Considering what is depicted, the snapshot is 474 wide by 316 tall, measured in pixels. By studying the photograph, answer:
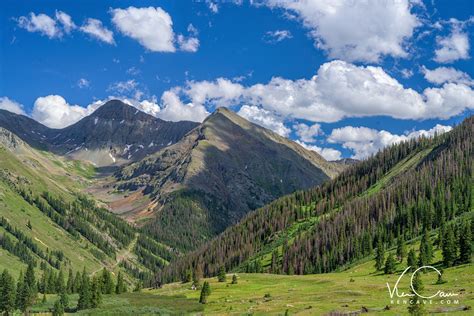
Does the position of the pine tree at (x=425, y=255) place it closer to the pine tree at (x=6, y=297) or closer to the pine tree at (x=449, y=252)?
the pine tree at (x=449, y=252)

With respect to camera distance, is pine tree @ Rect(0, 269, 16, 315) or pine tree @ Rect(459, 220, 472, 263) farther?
pine tree @ Rect(0, 269, 16, 315)

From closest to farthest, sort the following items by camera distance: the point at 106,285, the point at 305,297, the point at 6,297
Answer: the point at 305,297
the point at 6,297
the point at 106,285

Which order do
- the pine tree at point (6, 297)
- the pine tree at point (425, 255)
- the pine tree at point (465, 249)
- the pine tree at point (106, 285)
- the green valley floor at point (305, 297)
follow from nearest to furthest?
the green valley floor at point (305, 297) → the pine tree at point (465, 249) → the pine tree at point (425, 255) → the pine tree at point (6, 297) → the pine tree at point (106, 285)

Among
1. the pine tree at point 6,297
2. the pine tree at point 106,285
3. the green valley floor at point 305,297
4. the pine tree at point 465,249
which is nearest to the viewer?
the green valley floor at point 305,297

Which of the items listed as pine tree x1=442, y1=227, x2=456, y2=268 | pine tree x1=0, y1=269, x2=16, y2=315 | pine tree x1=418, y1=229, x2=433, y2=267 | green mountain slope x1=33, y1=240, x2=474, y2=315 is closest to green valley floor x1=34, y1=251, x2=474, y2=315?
green mountain slope x1=33, y1=240, x2=474, y2=315

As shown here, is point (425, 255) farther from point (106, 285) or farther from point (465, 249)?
point (106, 285)

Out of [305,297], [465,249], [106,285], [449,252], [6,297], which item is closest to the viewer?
[305,297]

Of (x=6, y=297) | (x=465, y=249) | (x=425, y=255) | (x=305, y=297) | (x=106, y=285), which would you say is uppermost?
(x=465, y=249)

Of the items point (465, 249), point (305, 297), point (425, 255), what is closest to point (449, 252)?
point (465, 249)

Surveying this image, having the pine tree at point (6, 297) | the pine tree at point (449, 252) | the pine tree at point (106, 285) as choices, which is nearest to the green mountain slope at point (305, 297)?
the pine tree at point (449, 252)

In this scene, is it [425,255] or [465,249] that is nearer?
[465,249]

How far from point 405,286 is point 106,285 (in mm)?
129498

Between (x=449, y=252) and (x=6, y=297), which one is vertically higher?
(x=449, y=252)

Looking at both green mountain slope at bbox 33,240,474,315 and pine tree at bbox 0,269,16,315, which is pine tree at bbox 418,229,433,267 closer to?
green mountain slope at bbox 33,240,474,315
